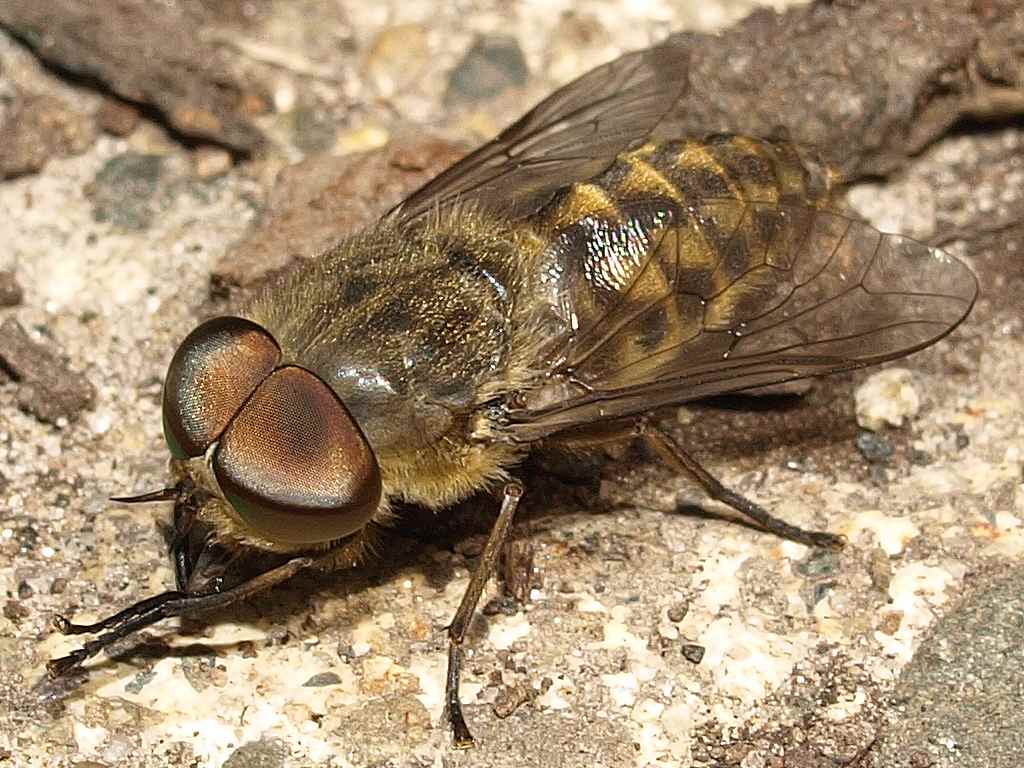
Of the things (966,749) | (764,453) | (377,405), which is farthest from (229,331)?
(966,749)

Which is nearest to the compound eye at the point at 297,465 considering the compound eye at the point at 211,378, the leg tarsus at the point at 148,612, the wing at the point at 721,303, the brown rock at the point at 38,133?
the compound eye at the point at 211,378

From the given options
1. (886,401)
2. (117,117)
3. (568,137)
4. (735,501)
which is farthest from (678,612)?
(117,117)

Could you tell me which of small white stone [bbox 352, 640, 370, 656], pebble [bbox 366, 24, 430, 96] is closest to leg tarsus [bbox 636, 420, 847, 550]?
small white stone [bbox 352, 640, 370, 656]

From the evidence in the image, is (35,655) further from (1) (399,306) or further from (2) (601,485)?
(2) (601,485)

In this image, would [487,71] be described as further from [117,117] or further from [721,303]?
[721,303]

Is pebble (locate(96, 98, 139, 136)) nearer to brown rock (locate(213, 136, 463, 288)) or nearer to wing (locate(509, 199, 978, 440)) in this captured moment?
brown rock (locate(213, 136, 463, 288))

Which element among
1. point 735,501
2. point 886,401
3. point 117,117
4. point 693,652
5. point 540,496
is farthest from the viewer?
A: point 117,117

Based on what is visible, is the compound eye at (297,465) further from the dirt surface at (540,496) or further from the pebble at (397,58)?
the pebble at (397,58)
